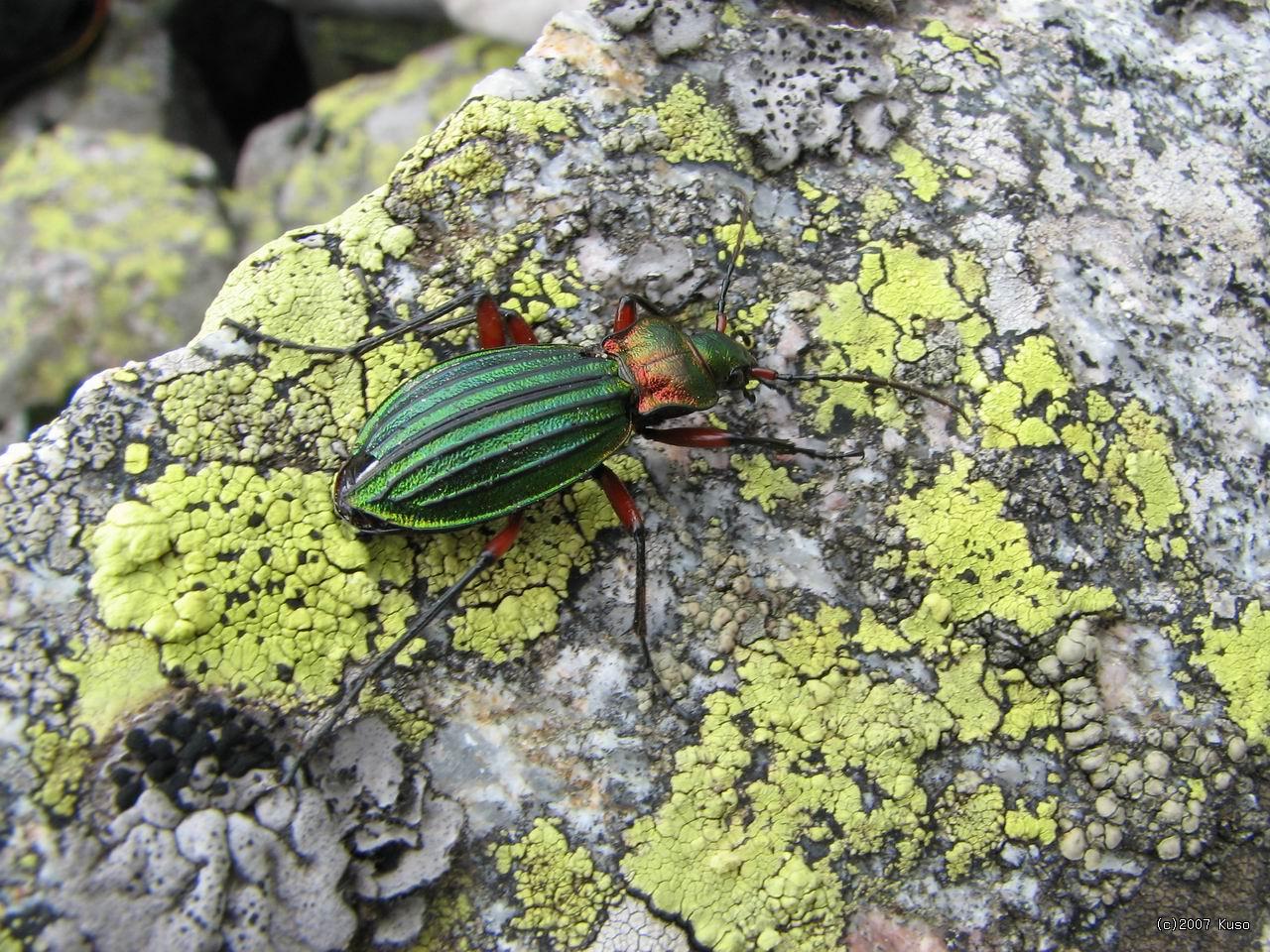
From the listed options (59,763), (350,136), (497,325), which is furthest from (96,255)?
(59,763)

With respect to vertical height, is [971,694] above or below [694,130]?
below

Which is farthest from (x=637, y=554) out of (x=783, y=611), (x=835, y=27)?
(x=835, y=27)

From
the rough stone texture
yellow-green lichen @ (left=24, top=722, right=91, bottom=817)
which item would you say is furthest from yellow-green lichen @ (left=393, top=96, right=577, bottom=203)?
yellow-green lichen @ (left=24, top=722, right=91, bottom=817)

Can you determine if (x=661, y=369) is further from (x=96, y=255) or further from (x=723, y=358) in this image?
(x=96, y=255)

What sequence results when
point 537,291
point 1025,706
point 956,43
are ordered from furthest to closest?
point 956,43 < point 537,291 < point 1025,706

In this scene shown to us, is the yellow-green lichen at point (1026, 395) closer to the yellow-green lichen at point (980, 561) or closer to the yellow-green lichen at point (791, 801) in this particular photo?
the yellow-green lichen at point (980, 561)

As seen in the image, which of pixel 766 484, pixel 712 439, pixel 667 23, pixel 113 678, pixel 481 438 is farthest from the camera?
pixel 667 23

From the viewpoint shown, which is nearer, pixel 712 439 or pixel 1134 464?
pixel 712 439

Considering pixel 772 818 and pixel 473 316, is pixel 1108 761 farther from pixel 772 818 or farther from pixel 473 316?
pixel 473 316
